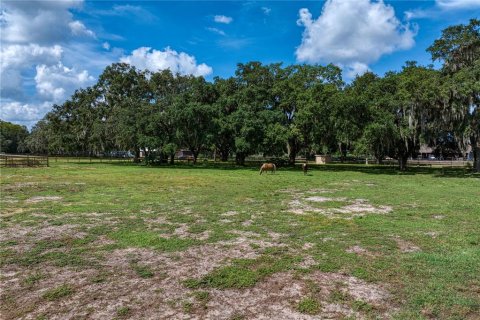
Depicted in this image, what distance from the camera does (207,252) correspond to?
6.31 m

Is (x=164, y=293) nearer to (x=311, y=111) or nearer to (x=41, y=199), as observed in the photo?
(x=41, y=199)

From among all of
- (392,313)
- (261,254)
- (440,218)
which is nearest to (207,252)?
(261,254)

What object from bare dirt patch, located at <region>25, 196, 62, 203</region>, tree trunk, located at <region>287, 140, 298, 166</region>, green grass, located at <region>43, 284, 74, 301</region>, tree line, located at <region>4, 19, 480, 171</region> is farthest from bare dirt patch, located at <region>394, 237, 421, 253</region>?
tree trunk, located at <region>287, 140, 298, 166</region>

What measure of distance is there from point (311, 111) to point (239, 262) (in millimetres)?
26867

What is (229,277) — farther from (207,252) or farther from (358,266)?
(358,266)

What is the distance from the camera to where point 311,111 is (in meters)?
31.1

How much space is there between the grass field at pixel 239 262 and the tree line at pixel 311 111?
1782cm

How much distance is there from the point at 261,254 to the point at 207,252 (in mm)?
993

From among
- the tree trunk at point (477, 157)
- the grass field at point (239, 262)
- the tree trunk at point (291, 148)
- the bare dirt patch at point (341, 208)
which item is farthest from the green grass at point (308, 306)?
the tree trunk at point (291, 148)

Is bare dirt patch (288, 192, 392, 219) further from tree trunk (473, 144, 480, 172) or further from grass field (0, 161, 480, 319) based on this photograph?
tree trunk (473, 144, 480, 172)

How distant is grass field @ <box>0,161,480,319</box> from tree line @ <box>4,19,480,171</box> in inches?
702

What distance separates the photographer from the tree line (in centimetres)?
2586

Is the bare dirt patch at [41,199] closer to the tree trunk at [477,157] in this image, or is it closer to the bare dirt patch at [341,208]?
the bare dirt patch at [341,208]

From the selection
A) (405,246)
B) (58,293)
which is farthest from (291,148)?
(58,293)
